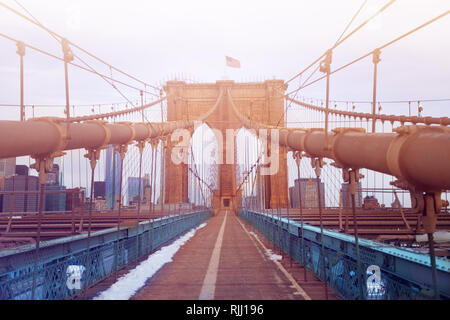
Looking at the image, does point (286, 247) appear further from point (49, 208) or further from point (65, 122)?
point (49, 208)

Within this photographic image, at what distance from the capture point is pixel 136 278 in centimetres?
748

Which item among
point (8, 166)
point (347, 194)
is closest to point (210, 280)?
point (347, 194)

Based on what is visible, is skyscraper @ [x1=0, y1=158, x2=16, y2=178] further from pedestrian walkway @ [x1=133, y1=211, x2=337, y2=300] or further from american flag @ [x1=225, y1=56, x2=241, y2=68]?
american flag @ [x1=225, y1=56, x2=241, y2=68]

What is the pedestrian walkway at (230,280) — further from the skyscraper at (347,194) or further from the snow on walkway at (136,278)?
the skyscraper at (347,194)

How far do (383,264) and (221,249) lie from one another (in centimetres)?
841

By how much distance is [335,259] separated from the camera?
21.0 feet

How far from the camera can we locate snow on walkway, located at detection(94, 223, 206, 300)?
6.08 m

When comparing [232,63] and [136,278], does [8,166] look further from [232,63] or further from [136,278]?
[232,63]

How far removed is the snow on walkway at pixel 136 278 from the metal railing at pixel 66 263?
1.13 ft

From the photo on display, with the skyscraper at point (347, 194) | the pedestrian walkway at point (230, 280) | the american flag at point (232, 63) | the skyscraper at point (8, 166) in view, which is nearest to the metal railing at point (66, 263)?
the pedestrian walkway at point (230, 280)

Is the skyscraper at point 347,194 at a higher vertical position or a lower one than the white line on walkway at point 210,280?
higher

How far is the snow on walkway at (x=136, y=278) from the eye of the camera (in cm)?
608

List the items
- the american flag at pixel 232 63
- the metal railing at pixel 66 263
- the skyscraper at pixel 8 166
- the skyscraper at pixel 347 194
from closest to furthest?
the metal railing at pixel 66 263 → the skyscraper at pixel 347 194 → the skyscraper at pixel 8 166 → the american flag at pixel 232 63
